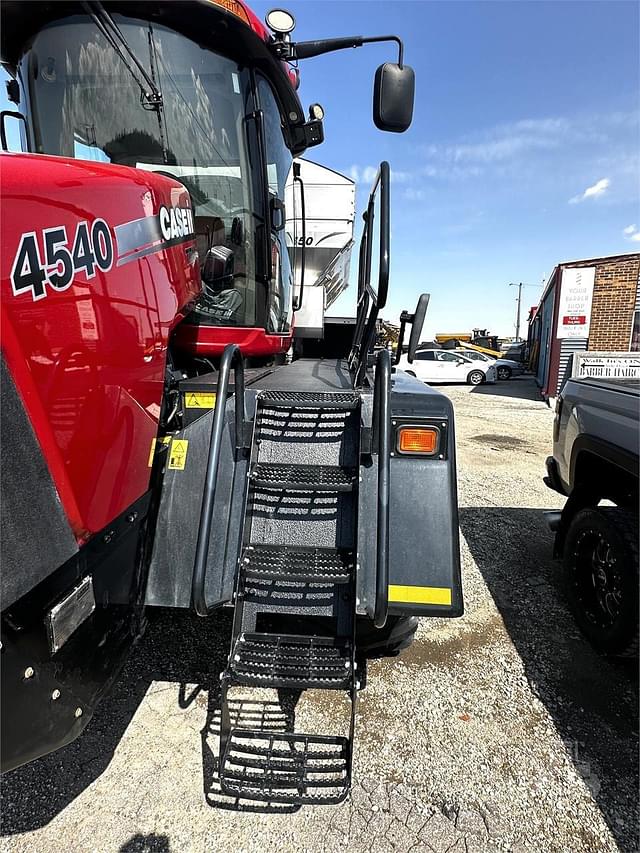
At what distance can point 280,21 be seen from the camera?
246cm

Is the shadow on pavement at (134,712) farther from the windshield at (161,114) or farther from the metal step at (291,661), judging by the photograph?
the windshield at (161,114)

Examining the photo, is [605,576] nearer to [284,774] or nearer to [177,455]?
[284,774]

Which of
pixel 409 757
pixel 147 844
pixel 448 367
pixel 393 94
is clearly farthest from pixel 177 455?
pixel 448 367

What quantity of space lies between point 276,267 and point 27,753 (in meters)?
2.72

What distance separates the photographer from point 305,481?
197cm

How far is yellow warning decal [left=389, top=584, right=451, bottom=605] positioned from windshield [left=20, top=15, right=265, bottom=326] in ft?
5.83

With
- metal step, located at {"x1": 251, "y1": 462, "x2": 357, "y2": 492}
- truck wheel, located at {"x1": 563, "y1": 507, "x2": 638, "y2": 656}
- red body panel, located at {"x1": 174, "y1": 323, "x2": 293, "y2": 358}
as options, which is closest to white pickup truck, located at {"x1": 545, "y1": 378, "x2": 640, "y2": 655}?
truck wheel, located at {"x1": 563, "y1": 507, "x2": 638, "y2": 656}

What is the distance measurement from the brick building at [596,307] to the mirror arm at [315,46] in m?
11.8

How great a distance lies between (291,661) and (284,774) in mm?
410

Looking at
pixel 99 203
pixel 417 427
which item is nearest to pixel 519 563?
pixel 417 427

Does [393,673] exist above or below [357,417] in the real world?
below

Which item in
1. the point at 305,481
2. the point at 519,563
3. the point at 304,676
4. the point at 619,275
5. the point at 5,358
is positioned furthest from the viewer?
the point at 619,275

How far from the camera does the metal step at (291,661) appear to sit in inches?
66.3

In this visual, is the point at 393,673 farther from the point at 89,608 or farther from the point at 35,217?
the point at 35,217
